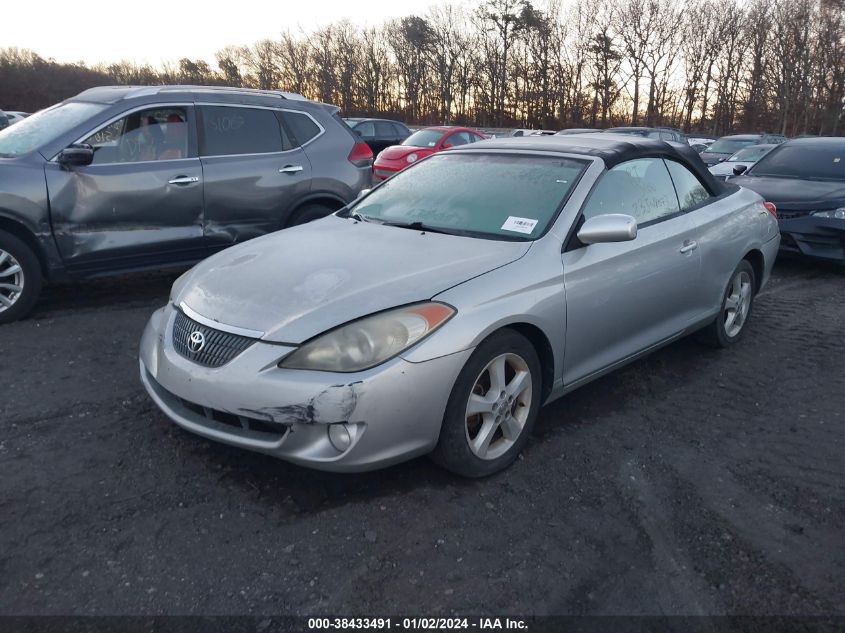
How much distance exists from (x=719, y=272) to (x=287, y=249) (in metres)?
2.96

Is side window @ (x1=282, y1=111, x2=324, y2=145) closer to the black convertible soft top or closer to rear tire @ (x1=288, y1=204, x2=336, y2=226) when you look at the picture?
rear tire @ (x1=288, y1=204, x2=336, y2=226)

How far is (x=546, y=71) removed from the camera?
54656 mm

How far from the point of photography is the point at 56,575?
2.46 metres

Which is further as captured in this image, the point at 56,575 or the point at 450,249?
the point at 450,249

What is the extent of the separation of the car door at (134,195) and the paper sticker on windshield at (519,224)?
329cm

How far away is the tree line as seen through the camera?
4928cm

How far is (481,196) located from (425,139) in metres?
13.1

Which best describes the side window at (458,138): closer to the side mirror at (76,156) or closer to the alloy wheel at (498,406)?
the side mirror at (76,156)

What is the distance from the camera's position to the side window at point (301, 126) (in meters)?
6.57

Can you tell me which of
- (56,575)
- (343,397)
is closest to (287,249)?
(343,397)

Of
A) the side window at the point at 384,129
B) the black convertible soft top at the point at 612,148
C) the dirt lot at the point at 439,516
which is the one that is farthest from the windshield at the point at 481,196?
the side window at the point at 384,129

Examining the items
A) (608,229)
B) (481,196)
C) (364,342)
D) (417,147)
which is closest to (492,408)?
(364,342)

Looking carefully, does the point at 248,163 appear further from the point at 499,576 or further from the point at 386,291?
the point at 499,576

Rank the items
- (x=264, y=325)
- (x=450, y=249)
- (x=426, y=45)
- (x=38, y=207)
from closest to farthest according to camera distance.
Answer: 1. (x=264, y=325)
2. (x=450, y=249)
3. (x=38, y=207)
4. (x=426, y=45)
